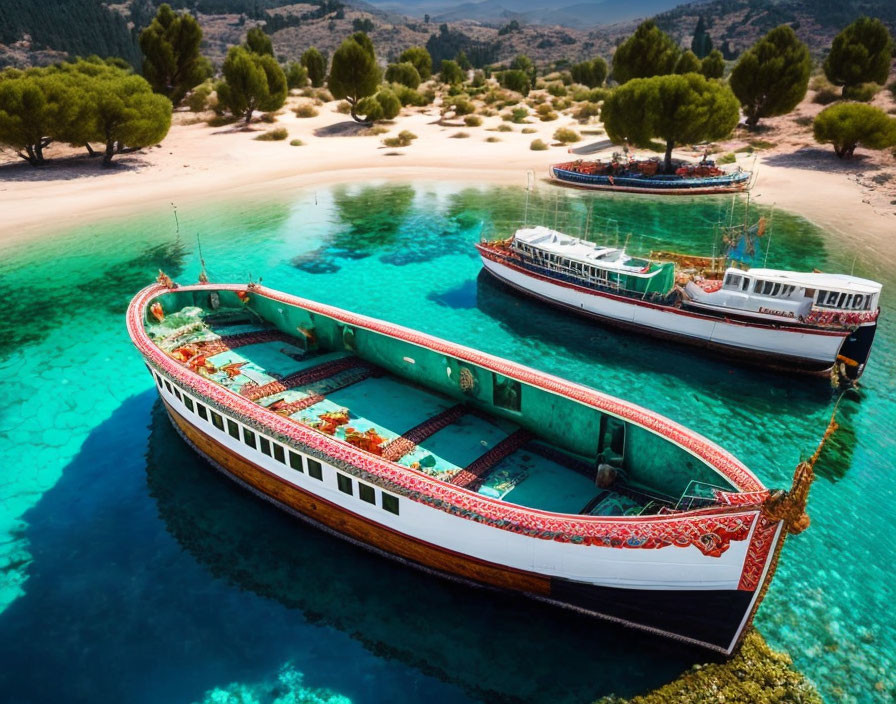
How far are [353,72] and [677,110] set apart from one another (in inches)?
1786

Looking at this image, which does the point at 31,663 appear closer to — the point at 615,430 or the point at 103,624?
the point at 103,624

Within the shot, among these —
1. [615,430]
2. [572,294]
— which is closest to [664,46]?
[572,294]

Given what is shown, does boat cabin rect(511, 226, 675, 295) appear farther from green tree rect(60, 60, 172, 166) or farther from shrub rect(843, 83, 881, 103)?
shrub rect(843, 83, 881, 103)

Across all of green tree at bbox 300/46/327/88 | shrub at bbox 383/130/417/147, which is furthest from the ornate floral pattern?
green tree at bbox 300/46/327/88

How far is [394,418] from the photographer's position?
1731 centimetres

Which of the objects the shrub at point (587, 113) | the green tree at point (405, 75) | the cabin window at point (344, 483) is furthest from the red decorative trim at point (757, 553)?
the green tree at point (405, 75)

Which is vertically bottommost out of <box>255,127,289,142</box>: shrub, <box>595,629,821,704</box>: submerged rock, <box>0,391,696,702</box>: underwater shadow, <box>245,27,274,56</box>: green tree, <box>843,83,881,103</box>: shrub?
<box>0,391,696,702</box>: underwater shadow

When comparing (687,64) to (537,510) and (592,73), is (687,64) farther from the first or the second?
(537,510)

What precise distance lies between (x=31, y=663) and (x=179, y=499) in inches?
220

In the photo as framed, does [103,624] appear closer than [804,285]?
Yes

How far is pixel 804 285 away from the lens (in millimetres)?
24438

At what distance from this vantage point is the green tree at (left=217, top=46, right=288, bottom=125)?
73.2 meters

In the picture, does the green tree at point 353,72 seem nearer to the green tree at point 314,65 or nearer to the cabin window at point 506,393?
the green tree at point 314,65

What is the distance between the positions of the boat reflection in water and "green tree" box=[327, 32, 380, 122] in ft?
247
